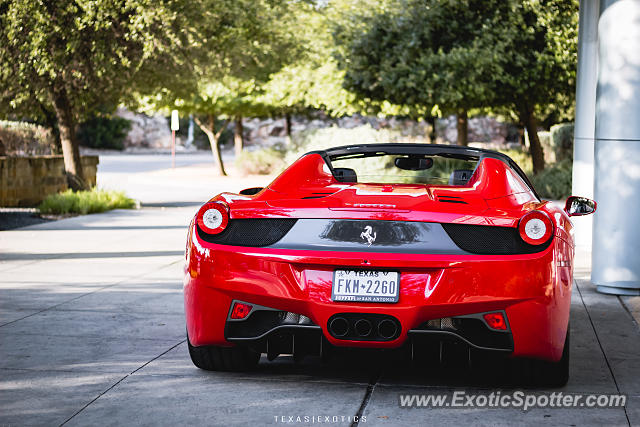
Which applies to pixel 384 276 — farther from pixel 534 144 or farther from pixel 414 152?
pixel 534 144

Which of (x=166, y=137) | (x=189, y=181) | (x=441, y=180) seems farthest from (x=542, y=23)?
(x=166, y=137)

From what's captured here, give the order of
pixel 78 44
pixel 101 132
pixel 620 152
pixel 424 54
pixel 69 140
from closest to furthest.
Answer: pixel 620 152 → pixel 78 44 → pixel 69 140 → pixel 424 54 → pixel 101 132

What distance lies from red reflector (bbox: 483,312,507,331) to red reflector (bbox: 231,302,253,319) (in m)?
1.20

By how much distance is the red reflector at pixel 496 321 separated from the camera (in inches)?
185

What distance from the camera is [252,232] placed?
4.96 m

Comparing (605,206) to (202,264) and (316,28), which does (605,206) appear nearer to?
(202,264)

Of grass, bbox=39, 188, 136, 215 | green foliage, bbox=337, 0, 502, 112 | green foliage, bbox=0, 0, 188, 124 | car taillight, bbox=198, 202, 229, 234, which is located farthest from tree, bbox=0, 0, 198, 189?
car taillight, bbox=198, 202, 229, 234

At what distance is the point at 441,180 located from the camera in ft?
22.2

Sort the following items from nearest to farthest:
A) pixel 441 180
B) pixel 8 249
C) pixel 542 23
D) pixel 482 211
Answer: pixel 482 211
pixel 441 180
pixel 8 249
pixel 542 23

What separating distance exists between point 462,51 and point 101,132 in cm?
4367

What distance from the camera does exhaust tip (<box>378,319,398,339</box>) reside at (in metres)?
4.70

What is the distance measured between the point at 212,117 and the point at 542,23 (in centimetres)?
1870

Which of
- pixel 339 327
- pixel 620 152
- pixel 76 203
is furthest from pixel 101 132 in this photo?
pixel 339 327

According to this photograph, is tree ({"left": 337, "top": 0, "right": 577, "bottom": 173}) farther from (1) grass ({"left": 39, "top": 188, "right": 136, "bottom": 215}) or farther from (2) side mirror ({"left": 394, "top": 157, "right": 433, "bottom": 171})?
(2) side mirror ({"left": 394, "top": 157, "right": 433, "bottom": 171})
